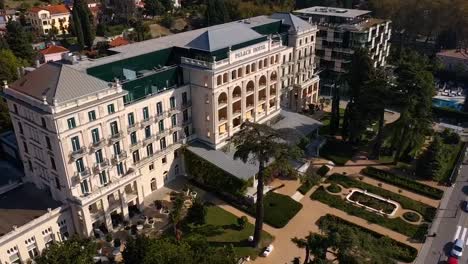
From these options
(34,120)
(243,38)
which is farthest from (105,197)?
(243,38)

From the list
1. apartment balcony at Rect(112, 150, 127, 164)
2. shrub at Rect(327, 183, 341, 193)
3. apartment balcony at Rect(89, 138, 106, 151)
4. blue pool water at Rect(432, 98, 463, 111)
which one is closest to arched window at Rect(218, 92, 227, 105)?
apartment balcony at Rect(112, 150, 127, 164)

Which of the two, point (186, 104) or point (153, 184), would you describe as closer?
point (153, 184)

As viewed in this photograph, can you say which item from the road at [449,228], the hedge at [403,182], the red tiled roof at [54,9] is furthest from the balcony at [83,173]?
the red tiled roof at [54,9]

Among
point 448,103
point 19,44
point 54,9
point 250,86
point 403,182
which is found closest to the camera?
point 403,182

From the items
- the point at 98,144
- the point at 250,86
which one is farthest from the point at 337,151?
the point at 98,144

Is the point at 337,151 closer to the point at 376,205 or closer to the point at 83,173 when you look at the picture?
the point at 376,205

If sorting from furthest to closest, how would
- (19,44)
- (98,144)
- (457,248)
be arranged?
(19,44)
(457,248)
(98,144)

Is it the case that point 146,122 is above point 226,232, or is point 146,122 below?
above

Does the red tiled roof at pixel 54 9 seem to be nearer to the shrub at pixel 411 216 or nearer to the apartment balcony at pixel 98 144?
the apartment balcony at pixel 98 144
